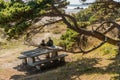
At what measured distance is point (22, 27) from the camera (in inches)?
452

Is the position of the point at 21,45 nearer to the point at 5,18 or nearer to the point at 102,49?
the point at 102,49

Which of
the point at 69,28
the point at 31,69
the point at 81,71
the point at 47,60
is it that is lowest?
A: the point at 31,69

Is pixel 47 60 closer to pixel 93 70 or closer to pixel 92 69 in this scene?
pixel 92 69

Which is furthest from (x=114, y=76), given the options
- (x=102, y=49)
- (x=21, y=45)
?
(x=21, y=45)

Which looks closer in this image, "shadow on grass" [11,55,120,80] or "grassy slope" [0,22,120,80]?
"grassy slope" [0,22,120,80]

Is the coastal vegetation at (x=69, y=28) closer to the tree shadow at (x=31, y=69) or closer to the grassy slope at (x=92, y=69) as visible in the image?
the grassy slope at (x=92, y=69)

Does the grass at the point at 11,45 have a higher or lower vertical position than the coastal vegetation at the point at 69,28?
lower

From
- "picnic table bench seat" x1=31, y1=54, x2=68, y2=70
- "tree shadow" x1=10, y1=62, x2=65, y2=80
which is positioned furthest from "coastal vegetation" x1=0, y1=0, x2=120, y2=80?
"tree shadow" x1=10, y1=62, x2=65, y2=80

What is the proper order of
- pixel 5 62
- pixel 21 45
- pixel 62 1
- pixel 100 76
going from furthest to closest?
pixel 21 45 → pixel 5 62 → pixel 62 1 → pixel 100 76

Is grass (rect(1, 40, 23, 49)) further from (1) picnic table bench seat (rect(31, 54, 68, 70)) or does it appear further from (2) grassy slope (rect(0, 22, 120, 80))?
(1) picnic table bench seat (rect(31, 54, 68, 70))

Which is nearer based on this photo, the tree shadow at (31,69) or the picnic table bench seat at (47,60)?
the tree shadow at (31,69)

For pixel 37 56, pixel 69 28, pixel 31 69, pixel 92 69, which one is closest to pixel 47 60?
pixel 37 56

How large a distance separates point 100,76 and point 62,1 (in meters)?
4.03

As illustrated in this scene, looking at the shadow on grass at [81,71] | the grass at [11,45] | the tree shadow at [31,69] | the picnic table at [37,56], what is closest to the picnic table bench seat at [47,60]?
the picnic table at [37,56]
